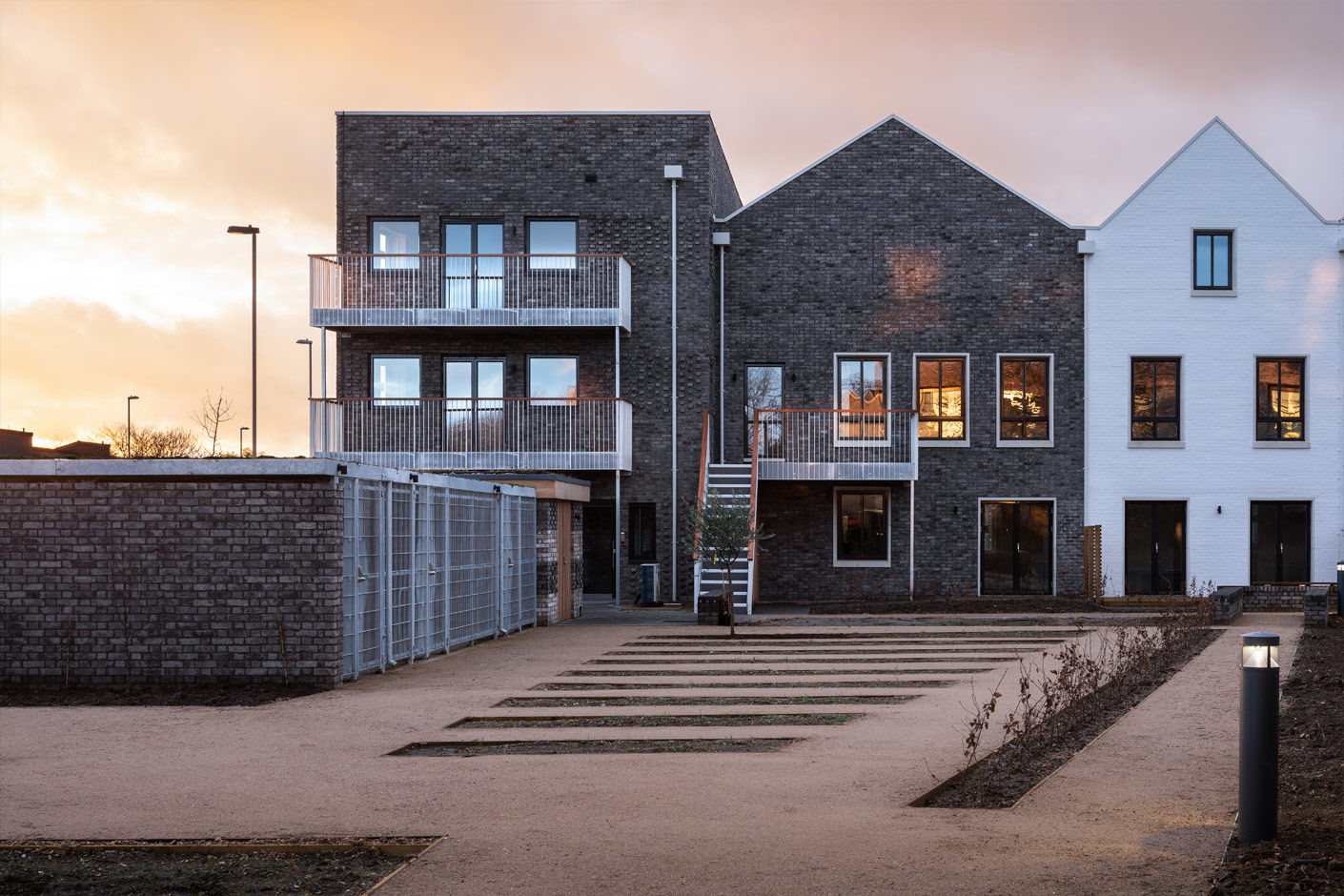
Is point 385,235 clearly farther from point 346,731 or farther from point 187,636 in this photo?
point 346,731

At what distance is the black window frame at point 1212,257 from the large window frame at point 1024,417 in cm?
366

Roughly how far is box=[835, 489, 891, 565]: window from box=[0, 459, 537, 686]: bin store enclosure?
53.9 ft

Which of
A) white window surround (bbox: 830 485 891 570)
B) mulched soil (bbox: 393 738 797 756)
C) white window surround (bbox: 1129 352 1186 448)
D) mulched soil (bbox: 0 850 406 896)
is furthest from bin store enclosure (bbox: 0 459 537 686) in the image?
white window surround (bbox: 1129 352 1186 448)

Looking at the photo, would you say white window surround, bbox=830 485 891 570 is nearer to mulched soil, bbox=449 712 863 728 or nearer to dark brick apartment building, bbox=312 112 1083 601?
dark brick apartment building, bbox=312 112 1083 601

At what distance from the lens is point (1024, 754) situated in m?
8.97

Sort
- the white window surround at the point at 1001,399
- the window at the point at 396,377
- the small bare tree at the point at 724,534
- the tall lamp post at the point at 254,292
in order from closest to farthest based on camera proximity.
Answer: the small bare tree at the point at 724,534, the window at the point at 396,377, the white window surround at the point at 1001,399, the tall lamp post at the point at 254,292

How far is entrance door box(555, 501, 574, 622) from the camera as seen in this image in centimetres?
2334

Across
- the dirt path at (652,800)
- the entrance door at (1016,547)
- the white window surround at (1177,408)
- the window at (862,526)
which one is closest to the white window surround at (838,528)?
the window at (862,526)

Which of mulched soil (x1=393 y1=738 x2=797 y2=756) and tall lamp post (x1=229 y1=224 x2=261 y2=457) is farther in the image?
tall lamp post (x1=229 y1=224 x2=261 y2=457)


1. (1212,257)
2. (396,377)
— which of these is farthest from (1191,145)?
(396,377)

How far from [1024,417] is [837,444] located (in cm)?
455

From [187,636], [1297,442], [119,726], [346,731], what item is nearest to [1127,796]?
[346,731]

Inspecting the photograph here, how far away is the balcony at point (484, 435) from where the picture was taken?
88.1 ft

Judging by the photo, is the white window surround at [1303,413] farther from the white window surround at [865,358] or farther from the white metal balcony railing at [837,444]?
the white window surround at [865,358]
